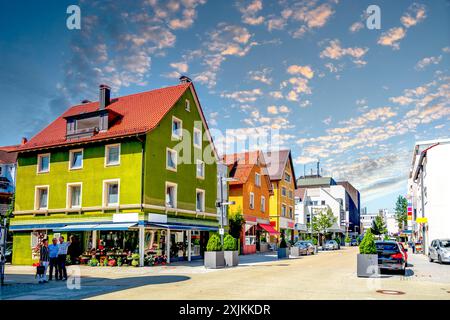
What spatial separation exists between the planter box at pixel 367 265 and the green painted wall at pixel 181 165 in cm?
1415

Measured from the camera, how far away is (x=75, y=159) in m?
31.6

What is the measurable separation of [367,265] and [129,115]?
20.0 m

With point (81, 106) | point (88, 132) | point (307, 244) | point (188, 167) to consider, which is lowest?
point (307, 244)

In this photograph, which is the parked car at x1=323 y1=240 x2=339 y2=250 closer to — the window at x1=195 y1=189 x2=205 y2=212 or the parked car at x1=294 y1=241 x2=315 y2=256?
the parked car at x1=294 y1=241 x2=315 y2=256

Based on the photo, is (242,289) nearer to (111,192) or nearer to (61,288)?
(61,288)

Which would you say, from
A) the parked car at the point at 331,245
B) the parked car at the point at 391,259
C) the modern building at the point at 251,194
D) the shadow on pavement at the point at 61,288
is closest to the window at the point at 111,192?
the shadow on pavement at the point at 61,288

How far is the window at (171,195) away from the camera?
31481mm

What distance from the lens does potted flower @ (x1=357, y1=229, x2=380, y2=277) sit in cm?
1978

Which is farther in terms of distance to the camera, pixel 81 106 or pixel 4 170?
pixel 4 170

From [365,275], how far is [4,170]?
49.7m

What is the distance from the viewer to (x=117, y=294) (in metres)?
14.0

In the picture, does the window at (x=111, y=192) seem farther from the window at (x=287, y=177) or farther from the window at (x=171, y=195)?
the window at (x=287, y=177)
